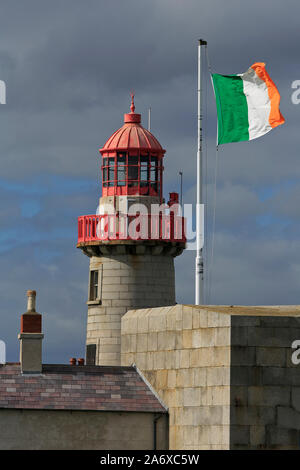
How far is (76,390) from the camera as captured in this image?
161ft

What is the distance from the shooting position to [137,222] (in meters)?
62.5

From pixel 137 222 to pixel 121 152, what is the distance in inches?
116

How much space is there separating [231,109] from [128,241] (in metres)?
11.3

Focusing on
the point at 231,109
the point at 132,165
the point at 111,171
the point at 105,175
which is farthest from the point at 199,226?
the point at 105,175

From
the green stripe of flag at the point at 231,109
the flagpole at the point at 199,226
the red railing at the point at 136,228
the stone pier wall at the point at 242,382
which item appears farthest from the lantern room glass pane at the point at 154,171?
the stone pier wall at the point at 242,382

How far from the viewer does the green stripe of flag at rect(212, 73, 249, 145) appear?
5247 centimetres

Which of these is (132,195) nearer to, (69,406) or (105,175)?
(105,175)

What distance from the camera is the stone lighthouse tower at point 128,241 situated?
62.2 meters

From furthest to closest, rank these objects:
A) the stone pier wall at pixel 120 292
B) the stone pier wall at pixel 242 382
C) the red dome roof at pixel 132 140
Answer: the red dome roof at pixel 132 140 → the stone pier wall at pixel 120 292 → the stone pier wall at pixel 242 382

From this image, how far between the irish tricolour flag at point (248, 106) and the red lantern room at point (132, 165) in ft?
32.9

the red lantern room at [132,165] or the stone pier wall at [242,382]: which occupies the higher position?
the red lantern room at [132,165]

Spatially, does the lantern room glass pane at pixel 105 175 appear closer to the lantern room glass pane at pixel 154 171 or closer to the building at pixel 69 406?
the lantern room glass pane at pixel 154 171
